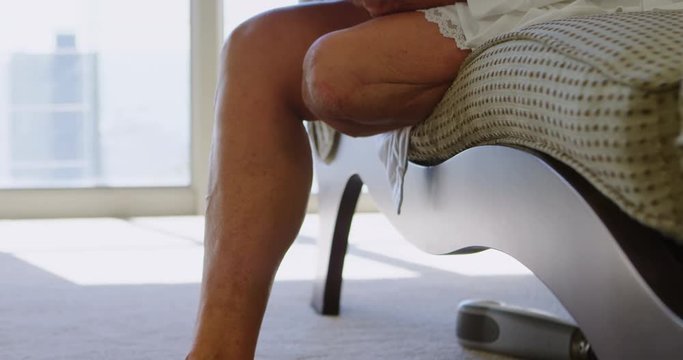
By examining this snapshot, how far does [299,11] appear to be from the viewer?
1043 millimetres

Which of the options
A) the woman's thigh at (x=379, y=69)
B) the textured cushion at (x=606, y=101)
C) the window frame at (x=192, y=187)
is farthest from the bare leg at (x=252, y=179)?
the window frame at (x=192, y=187)

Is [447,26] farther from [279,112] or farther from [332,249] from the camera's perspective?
[332,249]

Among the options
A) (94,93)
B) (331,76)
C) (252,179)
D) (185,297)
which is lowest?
(185,297)

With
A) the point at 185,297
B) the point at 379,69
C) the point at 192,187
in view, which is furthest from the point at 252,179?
the point at 192,187

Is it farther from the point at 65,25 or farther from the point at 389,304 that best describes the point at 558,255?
the point at 65,25

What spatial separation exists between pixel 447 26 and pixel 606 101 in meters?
0.32

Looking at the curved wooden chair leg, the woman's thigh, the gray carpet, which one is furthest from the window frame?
the woman's thigh

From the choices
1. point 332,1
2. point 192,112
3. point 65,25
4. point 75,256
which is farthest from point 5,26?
point 332,1

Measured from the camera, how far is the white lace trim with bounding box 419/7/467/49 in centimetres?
84

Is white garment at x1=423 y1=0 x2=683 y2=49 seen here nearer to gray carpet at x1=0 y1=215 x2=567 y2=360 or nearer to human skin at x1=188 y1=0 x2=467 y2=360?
human skin at x1=188 y1=0 x2=467 y2=360

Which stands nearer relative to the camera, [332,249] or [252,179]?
[252,179]

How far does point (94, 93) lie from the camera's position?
121 inches

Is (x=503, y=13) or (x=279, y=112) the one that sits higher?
(x=503, y=13)

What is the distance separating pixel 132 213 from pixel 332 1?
2127 mm
